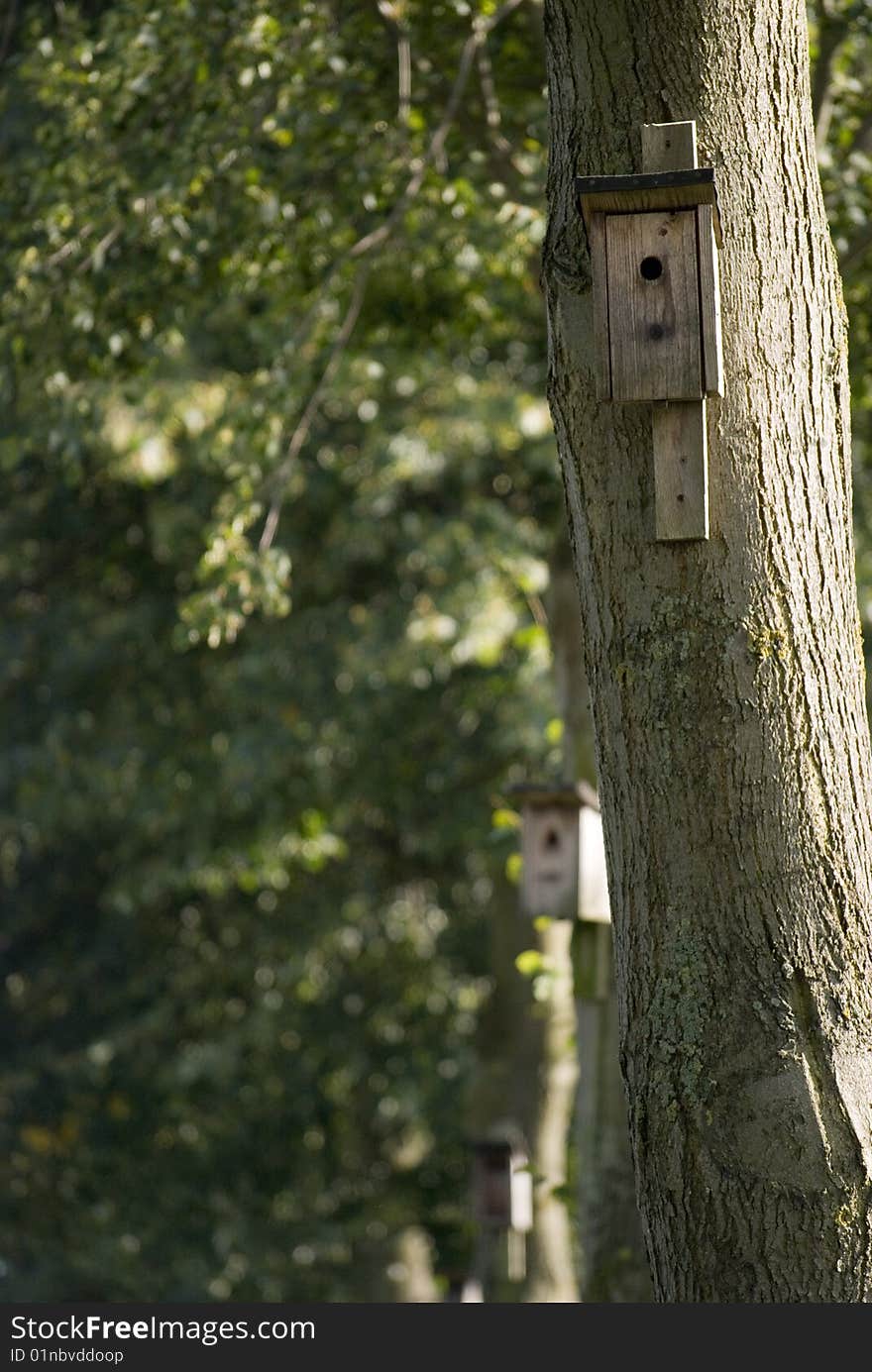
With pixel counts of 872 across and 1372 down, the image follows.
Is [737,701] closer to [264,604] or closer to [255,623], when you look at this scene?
[264,604]

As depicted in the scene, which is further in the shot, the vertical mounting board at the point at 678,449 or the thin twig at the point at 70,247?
the thin twig at the point at 70,247

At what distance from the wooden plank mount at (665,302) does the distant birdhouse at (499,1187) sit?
21.4ft

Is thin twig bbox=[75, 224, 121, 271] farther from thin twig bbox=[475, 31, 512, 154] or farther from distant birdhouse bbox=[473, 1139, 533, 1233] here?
distant birdhouse bbox=[473, 1139, 533, 1233]

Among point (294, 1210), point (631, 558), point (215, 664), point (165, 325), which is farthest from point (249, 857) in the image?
point (631, 558)

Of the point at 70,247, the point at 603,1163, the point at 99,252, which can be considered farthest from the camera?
the point at 603,1163

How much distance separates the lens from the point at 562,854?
6.55 metres

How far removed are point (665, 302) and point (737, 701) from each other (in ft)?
2.27

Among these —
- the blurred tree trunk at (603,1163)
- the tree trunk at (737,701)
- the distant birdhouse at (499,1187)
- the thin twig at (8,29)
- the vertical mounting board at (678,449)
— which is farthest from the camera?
the distant birdhouse at (499,1187)

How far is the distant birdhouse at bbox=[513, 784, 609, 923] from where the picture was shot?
6.39 meters

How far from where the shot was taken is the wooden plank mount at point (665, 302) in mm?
2643

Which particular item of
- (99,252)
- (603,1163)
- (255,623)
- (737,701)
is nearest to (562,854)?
(603,1163)

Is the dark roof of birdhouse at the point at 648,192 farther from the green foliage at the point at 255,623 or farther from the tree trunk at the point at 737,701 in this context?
the green foliage at the point at 255,623

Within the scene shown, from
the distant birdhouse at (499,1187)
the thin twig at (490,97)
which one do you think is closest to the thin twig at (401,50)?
the thin twig at (490,97)

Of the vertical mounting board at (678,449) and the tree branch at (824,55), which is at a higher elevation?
the tree branch at (824,55)
